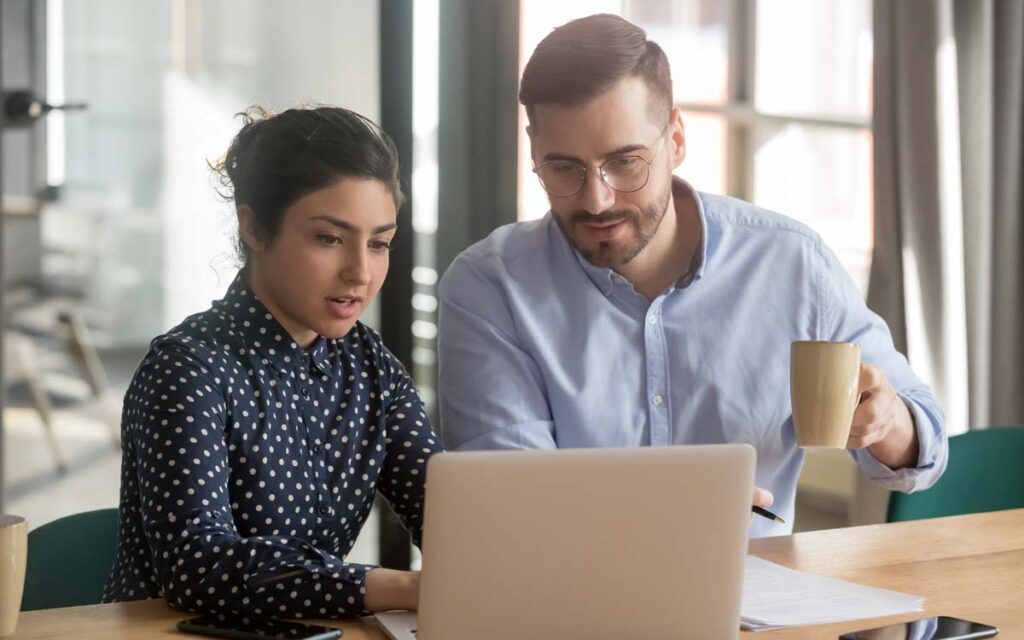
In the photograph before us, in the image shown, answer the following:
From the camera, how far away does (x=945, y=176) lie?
9.98ft

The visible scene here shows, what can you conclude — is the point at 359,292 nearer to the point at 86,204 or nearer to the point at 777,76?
the point at 86,204

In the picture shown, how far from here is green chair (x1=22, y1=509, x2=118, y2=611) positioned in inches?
59.8

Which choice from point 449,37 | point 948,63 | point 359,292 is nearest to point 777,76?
point 948,63

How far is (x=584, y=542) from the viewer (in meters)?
1.03

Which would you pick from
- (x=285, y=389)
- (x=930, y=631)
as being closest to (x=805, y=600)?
(x=930, y=631)

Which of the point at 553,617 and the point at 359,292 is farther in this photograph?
the point at 359,292

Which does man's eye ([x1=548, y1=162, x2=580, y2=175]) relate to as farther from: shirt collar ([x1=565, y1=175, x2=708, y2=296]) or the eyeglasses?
shirt collar ([x1=565, y1=175, x2=708, y2=296])

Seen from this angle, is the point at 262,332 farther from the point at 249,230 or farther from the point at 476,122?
the point at 476,122

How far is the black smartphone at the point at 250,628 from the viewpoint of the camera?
117 centimetres

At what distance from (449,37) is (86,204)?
95 cm

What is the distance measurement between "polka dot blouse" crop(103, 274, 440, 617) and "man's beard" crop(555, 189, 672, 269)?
0.35 metres

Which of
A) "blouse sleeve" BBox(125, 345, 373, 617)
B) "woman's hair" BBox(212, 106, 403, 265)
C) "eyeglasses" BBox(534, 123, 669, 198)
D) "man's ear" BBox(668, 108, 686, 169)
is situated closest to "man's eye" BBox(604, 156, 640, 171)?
"eyeglasses" BBox(534, 123, 669, 198)

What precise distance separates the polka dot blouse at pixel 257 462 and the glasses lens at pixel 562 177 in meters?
0.35

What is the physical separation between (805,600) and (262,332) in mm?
707
